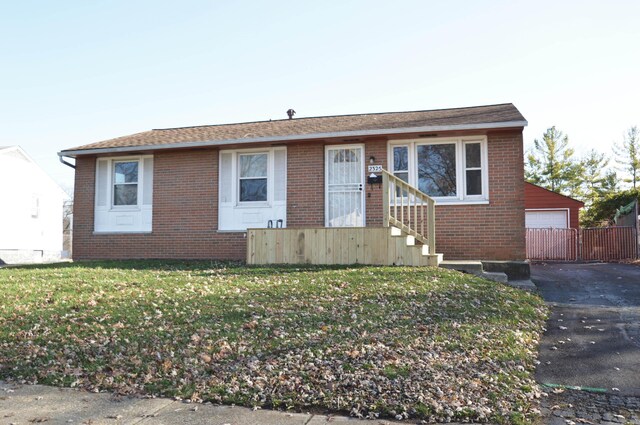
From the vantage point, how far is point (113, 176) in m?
13.5

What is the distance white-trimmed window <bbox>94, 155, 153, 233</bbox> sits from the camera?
13.2 metres

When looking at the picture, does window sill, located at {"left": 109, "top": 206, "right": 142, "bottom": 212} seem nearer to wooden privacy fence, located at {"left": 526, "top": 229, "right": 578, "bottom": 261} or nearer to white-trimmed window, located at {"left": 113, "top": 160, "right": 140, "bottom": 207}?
white-trimmed window, located at {"left": 113, "top": 160, "right": 140, "bottom": 207}

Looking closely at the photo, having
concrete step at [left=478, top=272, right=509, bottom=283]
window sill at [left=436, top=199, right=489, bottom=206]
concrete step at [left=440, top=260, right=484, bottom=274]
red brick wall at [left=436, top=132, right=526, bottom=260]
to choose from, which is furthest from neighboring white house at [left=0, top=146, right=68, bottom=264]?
concrete step at [left=478, top=272, right=509, bottom=283]

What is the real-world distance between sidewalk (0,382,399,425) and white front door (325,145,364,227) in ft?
27.2

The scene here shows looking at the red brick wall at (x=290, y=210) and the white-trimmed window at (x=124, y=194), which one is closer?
the red brick wall at (x=290, y=210)

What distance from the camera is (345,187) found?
12055mm

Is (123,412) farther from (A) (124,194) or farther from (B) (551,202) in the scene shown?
(B) (551,202)

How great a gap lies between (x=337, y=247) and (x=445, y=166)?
336cm

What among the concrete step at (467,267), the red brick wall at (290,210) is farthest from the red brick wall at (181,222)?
the concrete step at (467,267)

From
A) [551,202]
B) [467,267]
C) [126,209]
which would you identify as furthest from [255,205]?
[551,202]

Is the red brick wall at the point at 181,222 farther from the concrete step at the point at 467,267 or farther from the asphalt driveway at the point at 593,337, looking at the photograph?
the asphalt driveway at the point at 593,337

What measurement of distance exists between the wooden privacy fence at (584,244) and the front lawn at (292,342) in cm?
1232

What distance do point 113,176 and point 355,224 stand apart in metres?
6.65

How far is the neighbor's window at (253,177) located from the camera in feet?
41.4
